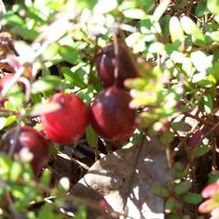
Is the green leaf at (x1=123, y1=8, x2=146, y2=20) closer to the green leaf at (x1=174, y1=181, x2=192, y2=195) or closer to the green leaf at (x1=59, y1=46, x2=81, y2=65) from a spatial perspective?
the green leaf at (x1=59, y1=46, x2=81, y2=65)

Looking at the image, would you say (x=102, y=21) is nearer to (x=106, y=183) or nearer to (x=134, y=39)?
(x=134, y=39)

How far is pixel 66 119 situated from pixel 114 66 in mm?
184

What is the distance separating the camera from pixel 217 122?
7.13 ft

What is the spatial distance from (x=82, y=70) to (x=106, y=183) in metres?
0.36

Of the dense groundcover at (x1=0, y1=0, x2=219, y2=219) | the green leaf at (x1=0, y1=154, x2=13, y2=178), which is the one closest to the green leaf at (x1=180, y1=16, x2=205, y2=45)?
the dense groundcover at (x1=0, y1=0, x2=219, y2=219)

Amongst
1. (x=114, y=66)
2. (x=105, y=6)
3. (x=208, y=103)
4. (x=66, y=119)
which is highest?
(x=105, y=6)

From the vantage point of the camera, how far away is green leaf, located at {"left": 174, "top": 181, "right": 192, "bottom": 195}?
6.39 feet

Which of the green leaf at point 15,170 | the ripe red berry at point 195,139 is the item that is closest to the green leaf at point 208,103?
the ripe red berry at point 195,139

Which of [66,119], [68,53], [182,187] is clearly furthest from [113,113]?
[182,187]

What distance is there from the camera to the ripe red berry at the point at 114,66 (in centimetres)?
176

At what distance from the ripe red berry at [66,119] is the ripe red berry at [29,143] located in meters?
0.04

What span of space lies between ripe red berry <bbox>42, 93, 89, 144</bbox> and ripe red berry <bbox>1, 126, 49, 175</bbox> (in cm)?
4

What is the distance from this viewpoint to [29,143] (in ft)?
5.55

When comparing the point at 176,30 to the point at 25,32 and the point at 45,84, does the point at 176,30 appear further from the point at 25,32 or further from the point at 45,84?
the point at 45,84
